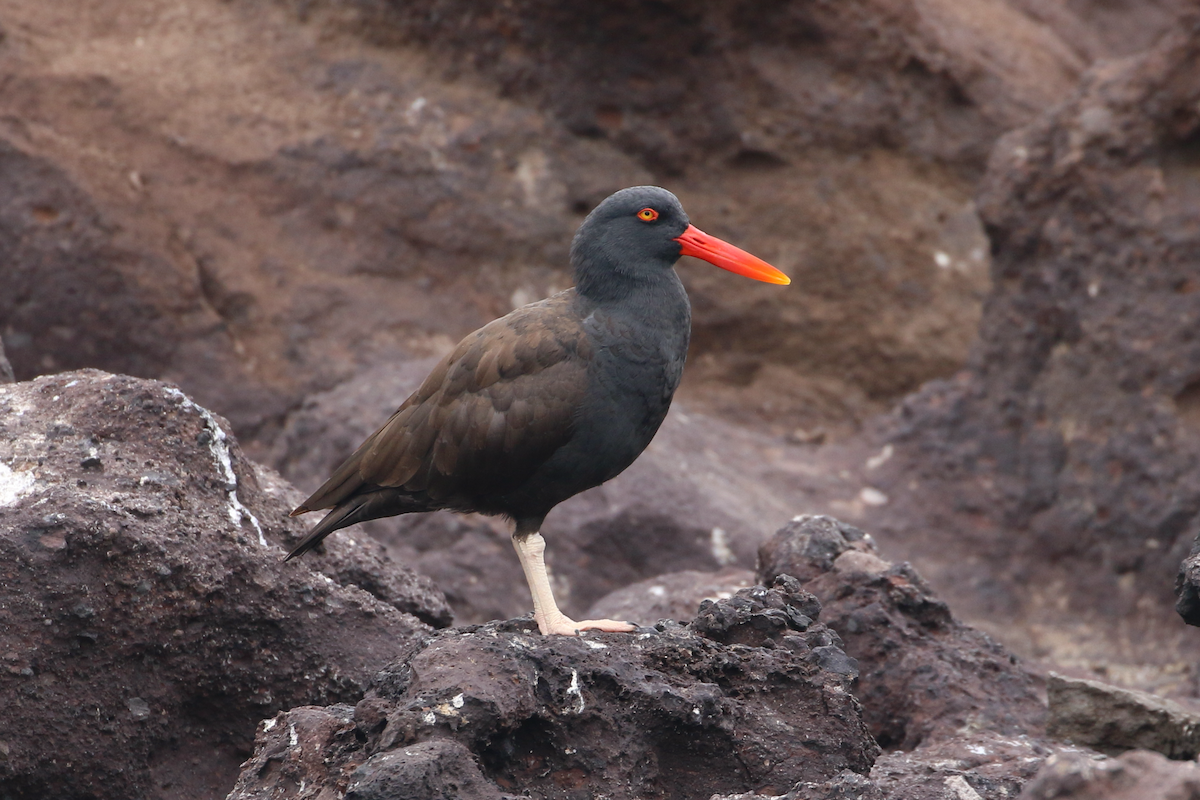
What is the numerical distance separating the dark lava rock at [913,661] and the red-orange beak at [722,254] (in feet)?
4.62

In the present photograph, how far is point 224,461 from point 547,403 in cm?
143

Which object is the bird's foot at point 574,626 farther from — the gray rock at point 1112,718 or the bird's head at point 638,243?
the gray rock at point 1112,718

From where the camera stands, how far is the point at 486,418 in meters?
5.37

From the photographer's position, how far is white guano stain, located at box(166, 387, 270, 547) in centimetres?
533

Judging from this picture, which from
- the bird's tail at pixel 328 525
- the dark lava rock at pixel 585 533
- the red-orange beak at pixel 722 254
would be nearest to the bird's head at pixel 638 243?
the red-orange beak at pixel 722 254

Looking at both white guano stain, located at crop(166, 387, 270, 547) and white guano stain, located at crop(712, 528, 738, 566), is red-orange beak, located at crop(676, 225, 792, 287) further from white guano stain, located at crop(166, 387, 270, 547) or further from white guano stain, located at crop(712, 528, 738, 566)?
white guano stain, located at crop(712, 528, 738, 566)

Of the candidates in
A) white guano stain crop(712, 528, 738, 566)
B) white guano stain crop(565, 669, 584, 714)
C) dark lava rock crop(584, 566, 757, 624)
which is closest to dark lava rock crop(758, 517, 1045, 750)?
dark lava rock crop(584, 566, 757, 624)

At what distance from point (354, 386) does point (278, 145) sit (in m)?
2.61

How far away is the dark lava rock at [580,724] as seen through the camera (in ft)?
12.5

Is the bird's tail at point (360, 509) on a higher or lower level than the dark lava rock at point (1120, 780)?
lower

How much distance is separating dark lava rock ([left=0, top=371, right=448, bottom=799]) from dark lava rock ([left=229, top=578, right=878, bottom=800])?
0.82 metres

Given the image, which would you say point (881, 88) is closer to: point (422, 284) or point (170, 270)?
point (422, 284)

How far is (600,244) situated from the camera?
18.7 ft

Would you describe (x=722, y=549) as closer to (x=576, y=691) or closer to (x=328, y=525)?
(x=328, y=525)
